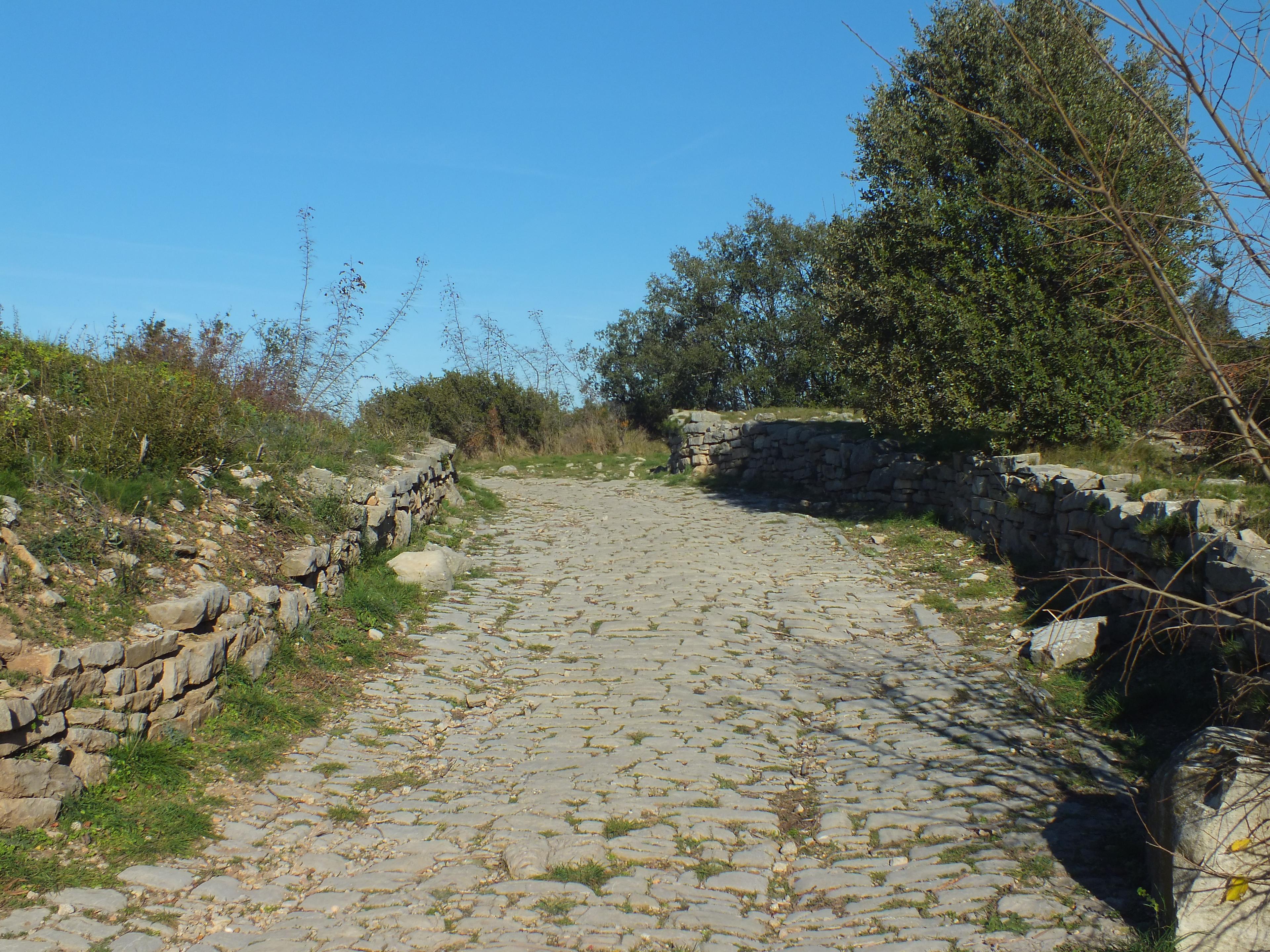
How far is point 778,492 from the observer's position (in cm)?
1791

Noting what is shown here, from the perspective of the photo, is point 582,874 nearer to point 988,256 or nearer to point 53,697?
point 53,697

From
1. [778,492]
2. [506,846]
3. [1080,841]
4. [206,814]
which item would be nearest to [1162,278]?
[1080,841]

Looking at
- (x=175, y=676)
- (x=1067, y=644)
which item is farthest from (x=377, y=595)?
(x=1067, y=644)

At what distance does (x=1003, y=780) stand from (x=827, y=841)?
3.93 ft

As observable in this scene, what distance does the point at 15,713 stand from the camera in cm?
439

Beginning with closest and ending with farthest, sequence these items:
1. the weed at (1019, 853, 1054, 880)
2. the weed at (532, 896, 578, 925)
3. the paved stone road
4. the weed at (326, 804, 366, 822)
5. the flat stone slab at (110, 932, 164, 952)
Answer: the flat stone slab at (110, 932, 164, 952), the paved stone road, the weed at (532, 896, 578, 925), the weed at (1019, 853, 1054, 880), the weed at (326, 804, 366, 822)

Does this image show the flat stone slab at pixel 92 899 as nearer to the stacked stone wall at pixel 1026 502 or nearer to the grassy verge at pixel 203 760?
the grassy verge at pixel 203 760

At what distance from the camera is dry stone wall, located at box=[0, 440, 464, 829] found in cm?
444

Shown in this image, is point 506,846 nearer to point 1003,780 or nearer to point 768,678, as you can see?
point 1003,780

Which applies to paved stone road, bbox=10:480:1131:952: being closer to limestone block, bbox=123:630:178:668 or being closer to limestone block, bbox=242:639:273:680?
limestone block, bbox=242:639:273:680

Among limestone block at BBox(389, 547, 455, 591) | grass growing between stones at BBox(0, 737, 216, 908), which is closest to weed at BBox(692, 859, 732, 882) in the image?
grass growing between stones at BBox(0, 737, 216, 908)

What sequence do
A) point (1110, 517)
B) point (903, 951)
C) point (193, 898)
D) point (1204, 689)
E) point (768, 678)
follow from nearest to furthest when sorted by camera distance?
point (903, 951)
point (193, 898)
point (1204, 689)
point (768, 678)
point (1110, 517)

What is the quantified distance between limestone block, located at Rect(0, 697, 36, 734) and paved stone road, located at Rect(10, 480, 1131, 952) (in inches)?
32.4

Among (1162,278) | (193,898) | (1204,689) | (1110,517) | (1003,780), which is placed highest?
(1162,278)
